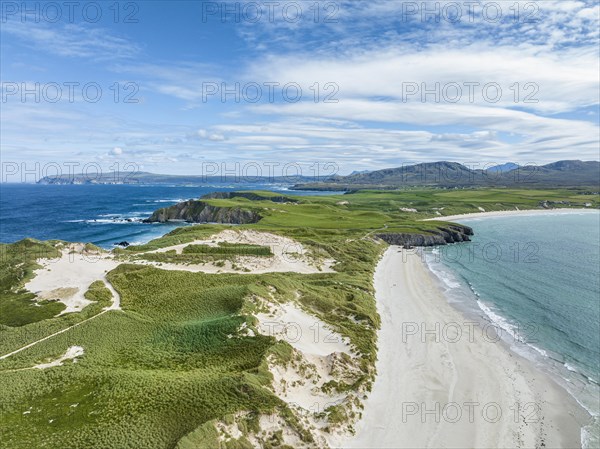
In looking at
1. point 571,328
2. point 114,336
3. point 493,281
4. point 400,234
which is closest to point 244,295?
point 114,336

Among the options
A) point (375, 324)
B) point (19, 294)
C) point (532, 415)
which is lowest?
point (532, 415)

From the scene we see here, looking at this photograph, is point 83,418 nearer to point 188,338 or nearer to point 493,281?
point 188,338

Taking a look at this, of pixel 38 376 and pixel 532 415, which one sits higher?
pixel 38 376

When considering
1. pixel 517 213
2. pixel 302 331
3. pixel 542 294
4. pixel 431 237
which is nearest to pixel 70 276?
pixel 302 331

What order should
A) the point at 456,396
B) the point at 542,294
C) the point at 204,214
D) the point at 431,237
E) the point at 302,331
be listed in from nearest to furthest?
the point at 456,396, the point at 302,331, the point at 542,294, the point at 431,237, the point at 204,214

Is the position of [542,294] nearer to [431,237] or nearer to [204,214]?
[431,237]

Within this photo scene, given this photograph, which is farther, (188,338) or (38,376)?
(188,338)
